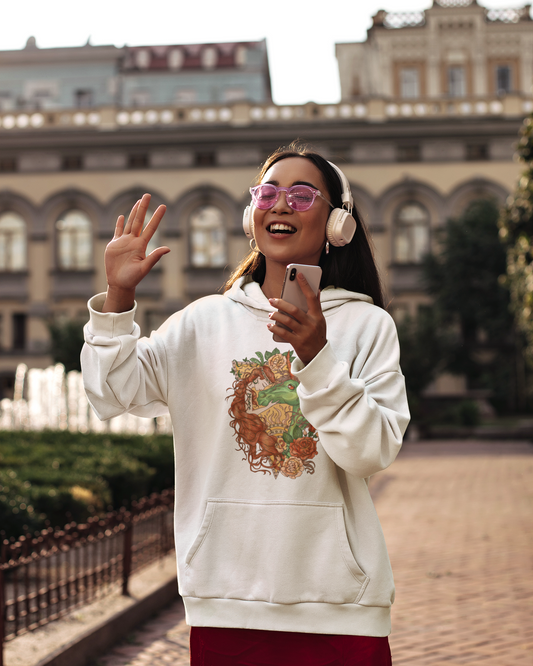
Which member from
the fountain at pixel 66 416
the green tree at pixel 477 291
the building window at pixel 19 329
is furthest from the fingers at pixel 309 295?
the building window at pixel 19 329

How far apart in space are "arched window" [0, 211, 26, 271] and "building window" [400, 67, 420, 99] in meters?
19.2

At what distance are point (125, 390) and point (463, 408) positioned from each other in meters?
28.0

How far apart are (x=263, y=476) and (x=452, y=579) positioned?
5872 mm

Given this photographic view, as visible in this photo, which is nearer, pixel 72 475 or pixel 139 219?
pixel 139 219

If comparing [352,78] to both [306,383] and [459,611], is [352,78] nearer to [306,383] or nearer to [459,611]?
[459,611]

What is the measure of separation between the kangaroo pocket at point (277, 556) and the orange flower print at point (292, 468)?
0.07m

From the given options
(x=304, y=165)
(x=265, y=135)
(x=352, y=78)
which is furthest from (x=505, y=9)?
(x=304, y=165)

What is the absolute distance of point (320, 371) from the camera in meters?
1.68

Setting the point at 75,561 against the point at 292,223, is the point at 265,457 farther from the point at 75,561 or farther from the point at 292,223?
the point at 75,561

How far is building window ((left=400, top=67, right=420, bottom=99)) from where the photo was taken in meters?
39.8

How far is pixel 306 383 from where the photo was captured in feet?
5.56

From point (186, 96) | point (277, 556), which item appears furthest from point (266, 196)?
point (186, 96)

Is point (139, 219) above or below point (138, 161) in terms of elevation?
below

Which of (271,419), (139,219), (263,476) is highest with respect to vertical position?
(139,219)
